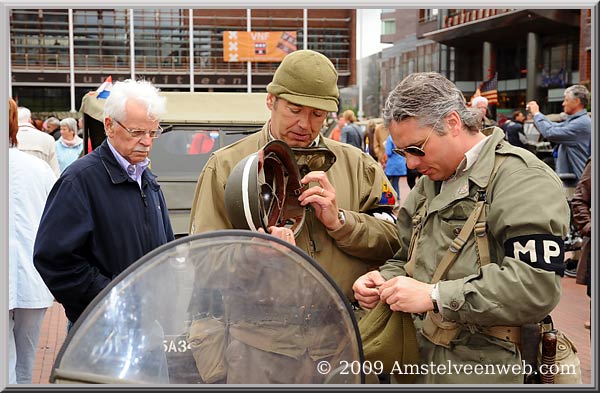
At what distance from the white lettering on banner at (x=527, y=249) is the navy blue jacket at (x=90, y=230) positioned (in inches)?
65.1

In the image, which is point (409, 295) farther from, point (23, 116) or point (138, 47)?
point (138, 47)

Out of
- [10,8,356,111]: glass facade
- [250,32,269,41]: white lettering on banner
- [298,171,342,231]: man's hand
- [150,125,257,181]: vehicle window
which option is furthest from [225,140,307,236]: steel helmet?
[250,32,269,41]: white lettering on banner

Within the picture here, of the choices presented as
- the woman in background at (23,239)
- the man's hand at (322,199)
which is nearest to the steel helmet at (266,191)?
the man's hand at (322,199)

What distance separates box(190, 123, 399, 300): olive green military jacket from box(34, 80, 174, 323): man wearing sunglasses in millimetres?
379

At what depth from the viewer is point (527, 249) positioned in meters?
1.92

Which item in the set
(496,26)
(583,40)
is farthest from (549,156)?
(496,26)

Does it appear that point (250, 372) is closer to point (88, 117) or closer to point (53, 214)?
point (53, 214)

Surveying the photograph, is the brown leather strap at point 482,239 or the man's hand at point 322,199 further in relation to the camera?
the man's hand at point 322,199

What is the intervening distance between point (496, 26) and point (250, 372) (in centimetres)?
3917

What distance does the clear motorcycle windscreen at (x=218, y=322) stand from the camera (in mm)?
1536

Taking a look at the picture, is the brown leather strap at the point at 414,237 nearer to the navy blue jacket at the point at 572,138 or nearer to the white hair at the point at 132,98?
the white hair at the point at 132,98

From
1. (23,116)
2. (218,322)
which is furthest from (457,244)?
(23,116)

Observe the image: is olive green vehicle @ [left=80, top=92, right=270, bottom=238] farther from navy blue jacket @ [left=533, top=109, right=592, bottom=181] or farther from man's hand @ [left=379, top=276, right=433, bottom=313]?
man's hand @ [left=379, top=276, right=433, bottom=313]

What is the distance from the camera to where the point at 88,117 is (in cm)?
1011
